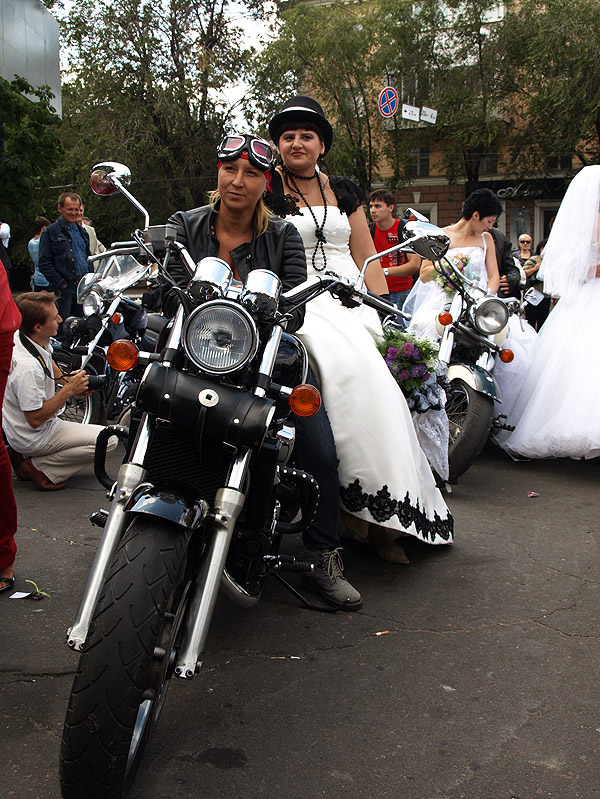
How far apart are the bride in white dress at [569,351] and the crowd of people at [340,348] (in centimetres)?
1

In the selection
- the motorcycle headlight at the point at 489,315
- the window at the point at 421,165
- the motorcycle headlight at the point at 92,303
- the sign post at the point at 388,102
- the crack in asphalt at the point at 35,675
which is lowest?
the crack in asphalt at the point at 35,675

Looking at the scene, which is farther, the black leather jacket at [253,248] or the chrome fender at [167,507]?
the black leather jacket at [253,248]

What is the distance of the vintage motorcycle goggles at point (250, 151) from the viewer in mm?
3195

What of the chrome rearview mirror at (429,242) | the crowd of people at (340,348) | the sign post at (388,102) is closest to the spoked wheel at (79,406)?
the crowd of people at (340,348)

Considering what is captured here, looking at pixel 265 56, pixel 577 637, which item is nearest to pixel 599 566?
pixel 577 637

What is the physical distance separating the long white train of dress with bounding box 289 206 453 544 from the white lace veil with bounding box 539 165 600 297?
3396 mm

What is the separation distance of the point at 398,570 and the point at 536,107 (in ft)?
92.0

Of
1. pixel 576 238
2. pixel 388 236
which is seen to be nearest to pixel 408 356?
pixel 576 238

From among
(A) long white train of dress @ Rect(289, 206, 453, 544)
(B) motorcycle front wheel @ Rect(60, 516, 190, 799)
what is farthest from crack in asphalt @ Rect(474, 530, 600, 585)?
(B) motorcycle front wheel @ Rect(60, 516, 190, 799)

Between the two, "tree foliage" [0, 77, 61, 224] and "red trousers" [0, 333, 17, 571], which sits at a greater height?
"tree foliage" [0, 77, 61, 224]

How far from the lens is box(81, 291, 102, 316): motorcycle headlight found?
254 inches

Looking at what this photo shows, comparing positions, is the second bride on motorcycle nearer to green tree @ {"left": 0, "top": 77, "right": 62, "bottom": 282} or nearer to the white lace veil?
the white lace veil

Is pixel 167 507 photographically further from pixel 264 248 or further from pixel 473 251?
pixel 473 251

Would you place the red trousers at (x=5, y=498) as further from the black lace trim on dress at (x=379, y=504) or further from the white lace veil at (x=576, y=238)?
the white lace veil at (x=576, y=238)
